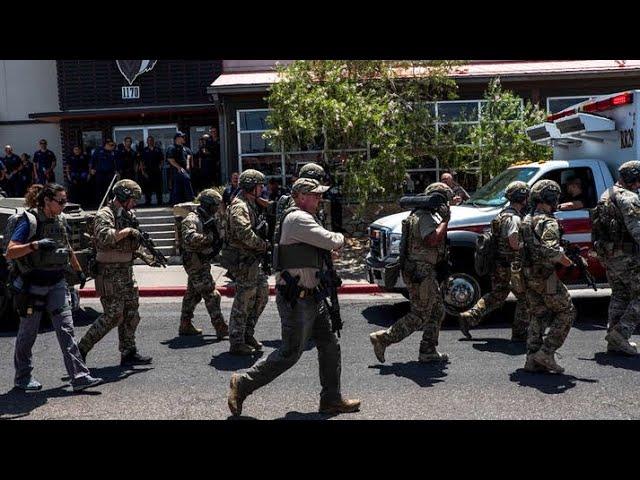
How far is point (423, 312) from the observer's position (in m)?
7.03

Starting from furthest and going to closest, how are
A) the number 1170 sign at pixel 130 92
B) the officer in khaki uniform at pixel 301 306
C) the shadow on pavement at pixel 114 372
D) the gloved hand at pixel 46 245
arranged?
the number 1170 sign at pixel 130 92 → the shadow on pavement at pixel 114 372 → the gloved hand at pixel 46 245 → the officer in khaki uniform at pixel 301 306

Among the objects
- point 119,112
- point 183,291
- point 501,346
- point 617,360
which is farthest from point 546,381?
point 119,112

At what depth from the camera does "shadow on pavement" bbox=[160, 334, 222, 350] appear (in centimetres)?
825

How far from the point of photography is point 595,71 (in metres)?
16.6

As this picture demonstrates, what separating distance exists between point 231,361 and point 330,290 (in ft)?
7.31

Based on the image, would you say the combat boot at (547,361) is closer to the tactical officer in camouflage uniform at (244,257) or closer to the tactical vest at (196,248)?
the tactical officer in camouflage uniform at (244,257)

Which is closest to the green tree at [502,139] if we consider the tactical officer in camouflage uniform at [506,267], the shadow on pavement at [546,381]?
the tactical officer in camouflage uniform at [506,267]

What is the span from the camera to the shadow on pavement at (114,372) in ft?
22.8

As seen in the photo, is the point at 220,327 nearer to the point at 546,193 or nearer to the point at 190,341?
the point at 190,341

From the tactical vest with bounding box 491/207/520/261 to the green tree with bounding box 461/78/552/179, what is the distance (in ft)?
19.9

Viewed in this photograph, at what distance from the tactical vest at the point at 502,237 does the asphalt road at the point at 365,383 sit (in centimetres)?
97

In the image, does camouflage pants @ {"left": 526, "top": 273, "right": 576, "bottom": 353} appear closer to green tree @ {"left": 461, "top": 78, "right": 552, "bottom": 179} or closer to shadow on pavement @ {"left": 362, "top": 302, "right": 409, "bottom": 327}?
shadow on pavement @ {"left": 362, "top": 302, "right": 409, "bottom": 327}
